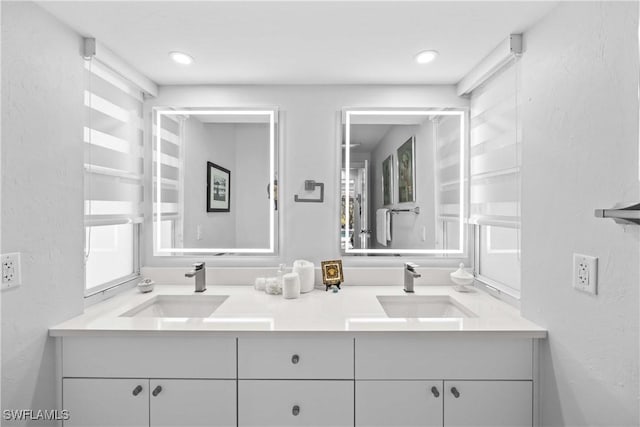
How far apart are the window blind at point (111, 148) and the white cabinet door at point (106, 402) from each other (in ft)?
2.28

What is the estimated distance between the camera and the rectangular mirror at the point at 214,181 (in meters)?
1.97

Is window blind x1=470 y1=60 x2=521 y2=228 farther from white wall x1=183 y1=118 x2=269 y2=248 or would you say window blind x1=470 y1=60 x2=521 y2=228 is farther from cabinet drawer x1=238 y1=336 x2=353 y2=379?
white wall x1=183 y1=118 x2=269 y2=248

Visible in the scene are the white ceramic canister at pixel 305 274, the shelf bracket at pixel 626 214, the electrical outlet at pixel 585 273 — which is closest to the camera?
the shelf bracket at pixel 626 214

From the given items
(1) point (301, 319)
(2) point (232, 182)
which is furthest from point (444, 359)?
(2) point (232, 182)

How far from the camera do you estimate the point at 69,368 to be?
130 centimetres

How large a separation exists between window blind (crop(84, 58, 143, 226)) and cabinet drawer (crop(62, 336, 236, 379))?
1.90 feet

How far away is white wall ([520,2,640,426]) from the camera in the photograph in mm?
918

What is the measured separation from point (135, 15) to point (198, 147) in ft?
2.64

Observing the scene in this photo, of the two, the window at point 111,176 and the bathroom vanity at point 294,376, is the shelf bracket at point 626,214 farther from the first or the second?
the window at point 111,176

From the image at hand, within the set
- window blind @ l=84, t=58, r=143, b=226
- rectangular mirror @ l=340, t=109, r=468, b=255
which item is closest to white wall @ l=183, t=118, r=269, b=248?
window blind @ l=84, t=58, r=143, b=226

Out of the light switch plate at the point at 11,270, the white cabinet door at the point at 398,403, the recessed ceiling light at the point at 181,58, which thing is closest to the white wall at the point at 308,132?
the recessed ceiling light at the point at 181,58

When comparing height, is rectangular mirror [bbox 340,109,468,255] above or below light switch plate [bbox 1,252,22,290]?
above

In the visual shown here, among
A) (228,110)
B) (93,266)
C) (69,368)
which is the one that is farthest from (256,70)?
(69,368)

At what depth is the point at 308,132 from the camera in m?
1.97
